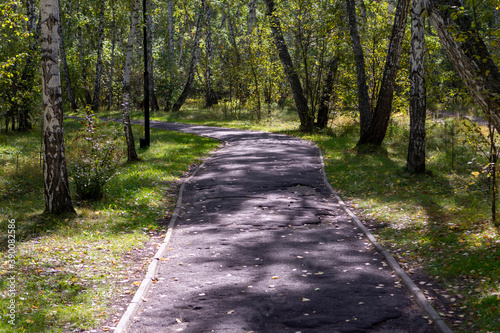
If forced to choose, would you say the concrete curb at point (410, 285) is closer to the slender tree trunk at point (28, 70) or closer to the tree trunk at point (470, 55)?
the tree trunk at point (470, 55)

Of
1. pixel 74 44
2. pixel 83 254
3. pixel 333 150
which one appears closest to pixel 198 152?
pixel 333 150

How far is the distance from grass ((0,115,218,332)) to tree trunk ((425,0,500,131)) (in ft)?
19.7

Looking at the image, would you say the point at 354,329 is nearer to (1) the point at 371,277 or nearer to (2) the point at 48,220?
(1) the point at 371,277

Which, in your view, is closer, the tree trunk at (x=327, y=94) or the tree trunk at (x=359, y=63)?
the tree trunk at (x=359, y=63)

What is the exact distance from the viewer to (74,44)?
4834 cm

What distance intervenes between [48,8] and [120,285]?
225 inches

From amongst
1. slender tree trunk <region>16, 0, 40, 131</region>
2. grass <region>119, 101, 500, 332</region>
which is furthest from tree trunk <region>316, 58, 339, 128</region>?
slender tree trunk <region>16, 0, 40, 131</region>

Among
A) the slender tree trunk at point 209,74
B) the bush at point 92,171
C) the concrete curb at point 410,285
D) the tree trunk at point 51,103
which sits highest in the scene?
the slender tree trunk at point 209,74

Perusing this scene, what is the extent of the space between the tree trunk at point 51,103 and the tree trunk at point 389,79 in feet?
36.0

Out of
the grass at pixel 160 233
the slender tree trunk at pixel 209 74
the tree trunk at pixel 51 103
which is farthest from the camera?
the slender tree trunk at pixel 209 74

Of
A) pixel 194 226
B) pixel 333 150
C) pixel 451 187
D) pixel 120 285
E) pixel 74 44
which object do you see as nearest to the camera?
pixel 120 285

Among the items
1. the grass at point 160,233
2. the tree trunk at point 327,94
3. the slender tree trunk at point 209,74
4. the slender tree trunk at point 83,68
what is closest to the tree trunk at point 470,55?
the grass at point 160,233

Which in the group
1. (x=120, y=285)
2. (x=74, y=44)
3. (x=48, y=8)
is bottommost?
(x=120, y=285)

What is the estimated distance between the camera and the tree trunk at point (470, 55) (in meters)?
6.86
